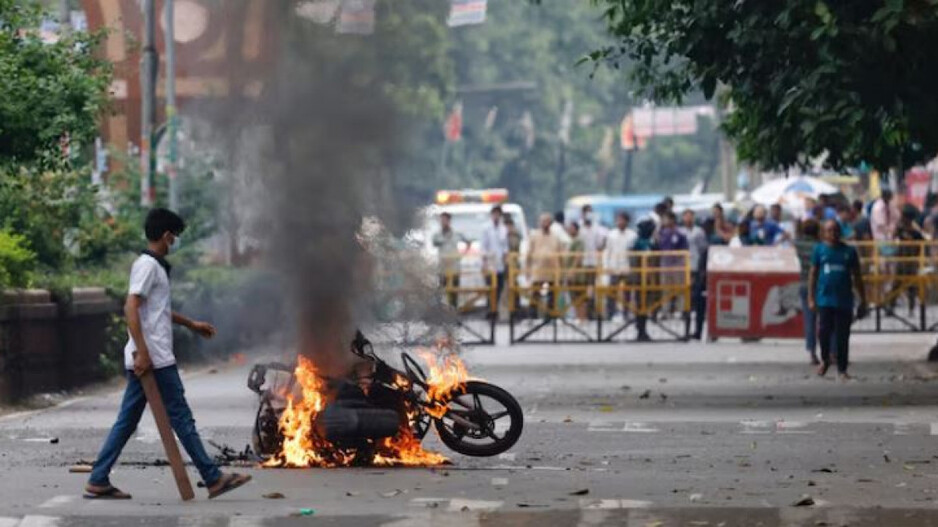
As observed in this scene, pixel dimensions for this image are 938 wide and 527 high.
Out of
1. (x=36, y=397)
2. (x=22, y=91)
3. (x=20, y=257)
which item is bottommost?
(x=36, y=397)

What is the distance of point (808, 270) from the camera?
82.2 ft

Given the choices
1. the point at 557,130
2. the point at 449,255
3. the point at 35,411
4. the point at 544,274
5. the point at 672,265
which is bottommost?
the point at 35,411

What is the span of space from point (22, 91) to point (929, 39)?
7516mm

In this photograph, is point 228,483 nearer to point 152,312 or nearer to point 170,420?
point 170,420

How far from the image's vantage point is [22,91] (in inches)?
732

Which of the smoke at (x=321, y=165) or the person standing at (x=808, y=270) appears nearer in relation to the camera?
the smoke at (x=321, y=165)

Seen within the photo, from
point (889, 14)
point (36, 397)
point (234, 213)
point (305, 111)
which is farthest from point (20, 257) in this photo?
point (889, 14)

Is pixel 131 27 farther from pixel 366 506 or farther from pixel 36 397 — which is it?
pixel 366 506

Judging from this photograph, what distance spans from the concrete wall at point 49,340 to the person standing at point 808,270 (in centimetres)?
763

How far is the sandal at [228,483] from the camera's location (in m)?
12.1

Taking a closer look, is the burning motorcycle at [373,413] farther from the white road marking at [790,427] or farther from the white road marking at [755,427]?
the white road marking at [790,427]

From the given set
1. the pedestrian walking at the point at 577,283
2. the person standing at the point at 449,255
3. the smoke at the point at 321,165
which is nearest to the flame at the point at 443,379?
the smoke at the point at 321,165

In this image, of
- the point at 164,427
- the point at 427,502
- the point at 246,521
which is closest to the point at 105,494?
the point at 164,427

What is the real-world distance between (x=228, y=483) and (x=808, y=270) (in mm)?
13971
